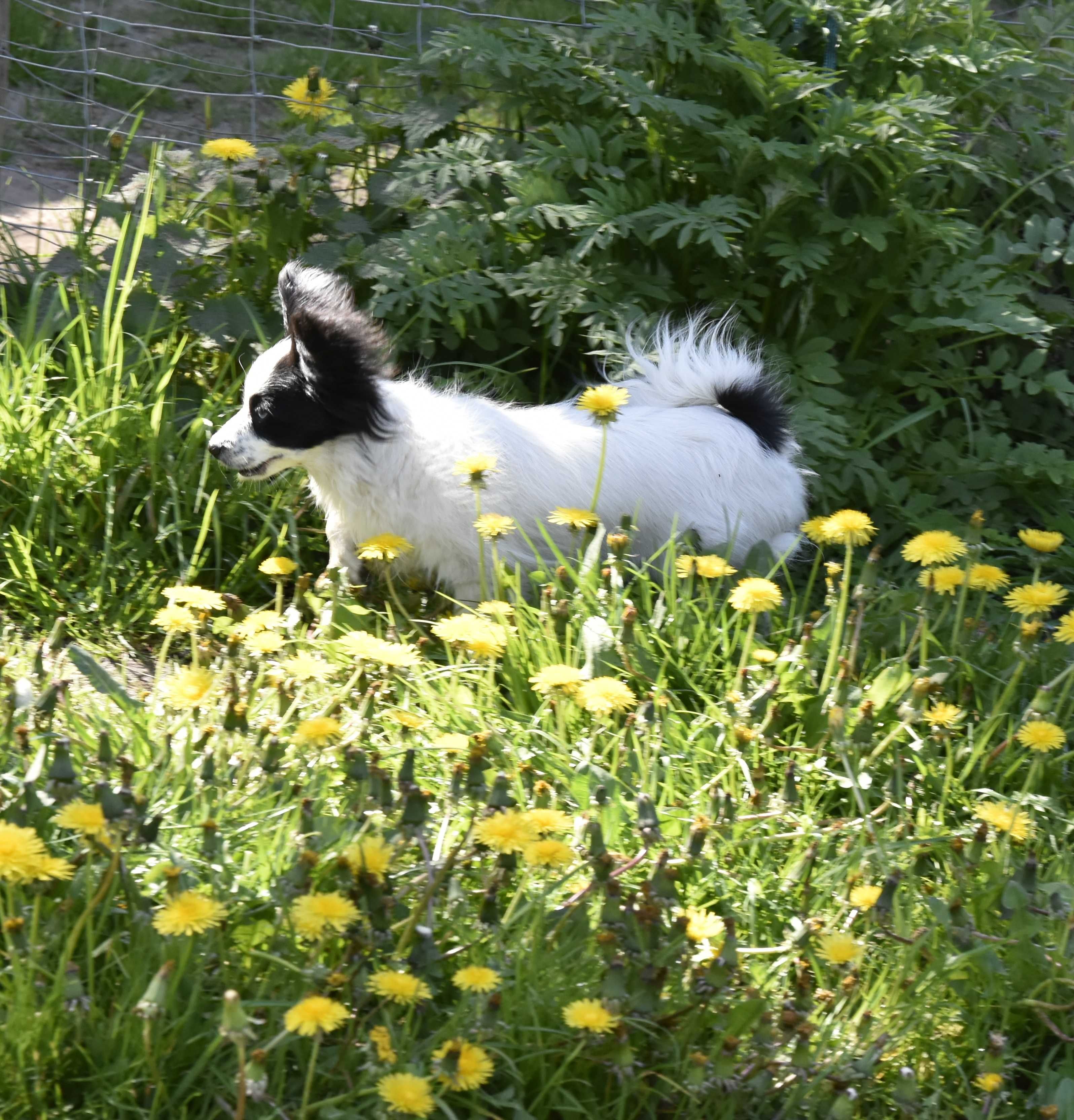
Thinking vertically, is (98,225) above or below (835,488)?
above

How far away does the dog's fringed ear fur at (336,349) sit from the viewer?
2861 millimetres

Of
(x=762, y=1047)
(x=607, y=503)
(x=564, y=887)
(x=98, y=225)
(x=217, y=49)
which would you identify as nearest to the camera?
(x=762, y=1047)

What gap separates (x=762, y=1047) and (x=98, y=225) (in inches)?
119

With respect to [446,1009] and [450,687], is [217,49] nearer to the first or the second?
[450,687]

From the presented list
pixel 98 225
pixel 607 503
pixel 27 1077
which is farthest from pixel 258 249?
pixel 27 1077

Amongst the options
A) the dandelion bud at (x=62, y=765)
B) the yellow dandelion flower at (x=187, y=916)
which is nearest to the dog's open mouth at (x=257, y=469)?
the dandelion bud at (x=62, y=765)

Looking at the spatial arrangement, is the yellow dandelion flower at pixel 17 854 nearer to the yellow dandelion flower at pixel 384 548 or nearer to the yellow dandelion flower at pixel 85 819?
the yellow dandelion flower at pixel 85 819

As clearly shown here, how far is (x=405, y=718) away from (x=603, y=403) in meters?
0.87

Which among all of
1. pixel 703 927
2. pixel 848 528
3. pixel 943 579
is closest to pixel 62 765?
pixel 703 927

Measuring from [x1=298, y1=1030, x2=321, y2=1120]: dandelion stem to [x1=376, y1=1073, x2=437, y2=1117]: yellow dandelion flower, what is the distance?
0.09 metres

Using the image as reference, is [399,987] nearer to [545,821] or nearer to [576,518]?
[545,821]

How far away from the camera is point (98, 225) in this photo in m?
3.77

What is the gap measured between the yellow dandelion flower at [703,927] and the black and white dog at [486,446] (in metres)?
1.09

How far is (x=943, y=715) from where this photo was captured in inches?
88.8
